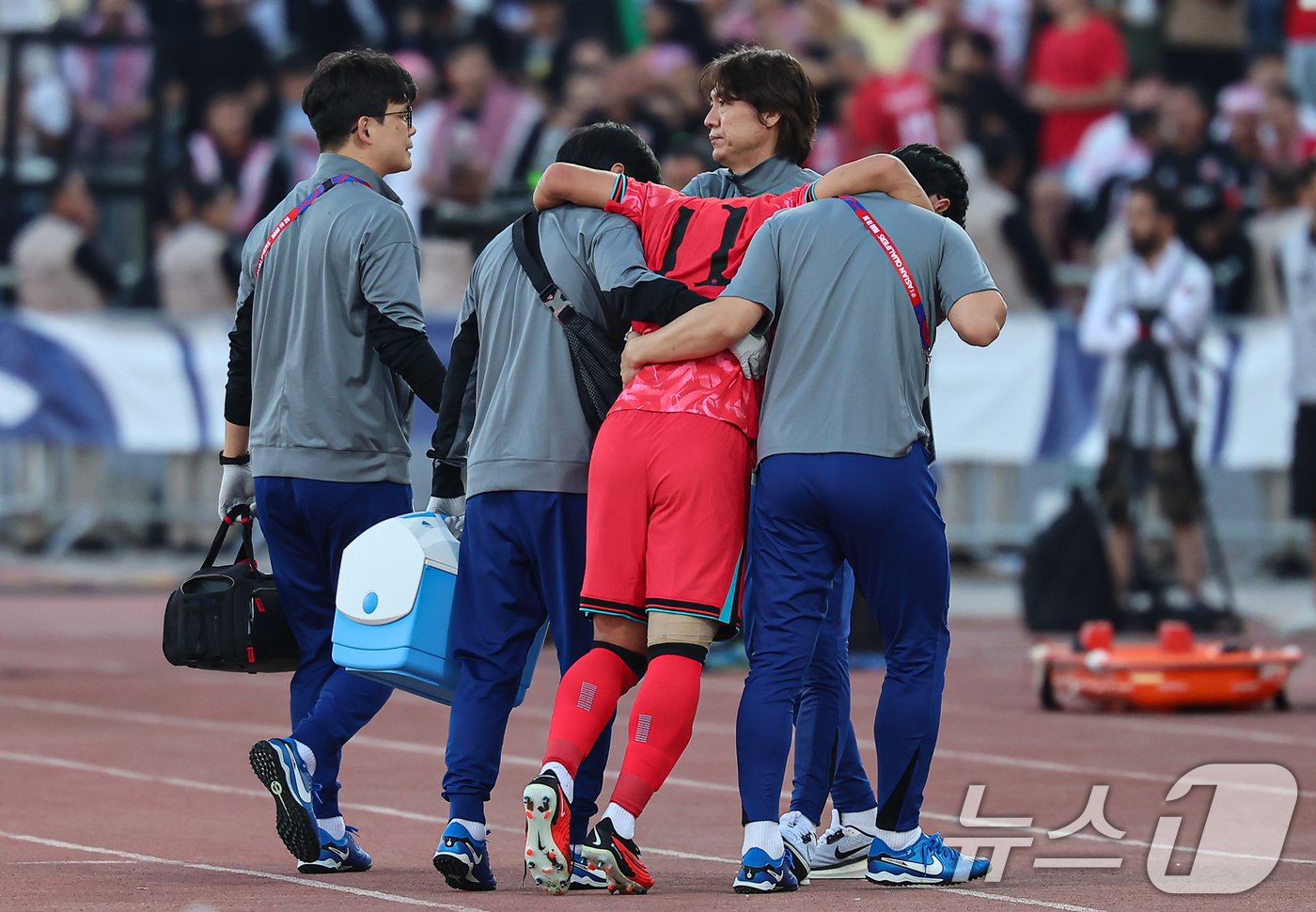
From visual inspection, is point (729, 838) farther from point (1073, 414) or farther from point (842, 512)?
point (1073, 414)

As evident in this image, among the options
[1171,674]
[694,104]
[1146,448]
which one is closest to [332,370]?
[1171,674]

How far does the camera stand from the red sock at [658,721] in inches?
247

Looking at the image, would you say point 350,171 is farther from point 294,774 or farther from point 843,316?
point 294,774

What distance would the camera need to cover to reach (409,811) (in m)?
8.15

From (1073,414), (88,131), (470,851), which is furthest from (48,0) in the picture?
(470,851)

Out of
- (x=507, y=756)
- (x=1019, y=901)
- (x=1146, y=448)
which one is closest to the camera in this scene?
(x=1019, y=901)

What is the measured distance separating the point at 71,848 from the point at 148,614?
8435mm

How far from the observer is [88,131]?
64.1ft

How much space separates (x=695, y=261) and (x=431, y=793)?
2.88m

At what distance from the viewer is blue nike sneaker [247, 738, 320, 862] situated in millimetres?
6562

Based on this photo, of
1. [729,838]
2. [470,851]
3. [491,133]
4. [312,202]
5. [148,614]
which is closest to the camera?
[470,851]

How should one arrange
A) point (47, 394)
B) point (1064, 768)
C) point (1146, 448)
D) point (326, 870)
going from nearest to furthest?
1. point (326, 870)
2. point (1064, 768)
3. point (1146, 448)
4. point (47, 394)

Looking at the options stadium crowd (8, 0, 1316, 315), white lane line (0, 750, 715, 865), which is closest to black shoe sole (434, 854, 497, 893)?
white lane line (0, 750, 715, 865)

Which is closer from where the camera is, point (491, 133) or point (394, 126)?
point (394, 126)
